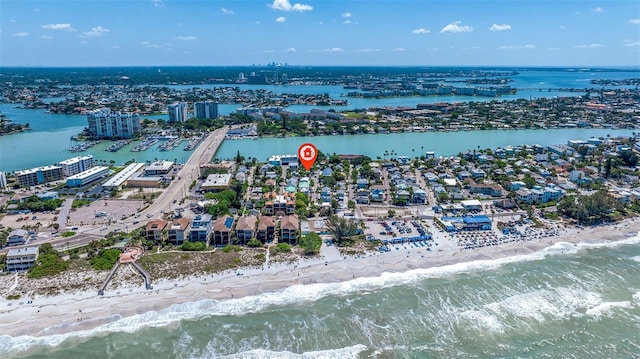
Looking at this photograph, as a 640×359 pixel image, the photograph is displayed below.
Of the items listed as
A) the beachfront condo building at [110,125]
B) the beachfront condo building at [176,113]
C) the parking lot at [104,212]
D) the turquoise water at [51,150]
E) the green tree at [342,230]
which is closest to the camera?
the green tree at [342,230]

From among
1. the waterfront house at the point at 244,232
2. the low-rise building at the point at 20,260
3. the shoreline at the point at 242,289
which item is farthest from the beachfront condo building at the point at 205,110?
the shoreline at the point at 242,289

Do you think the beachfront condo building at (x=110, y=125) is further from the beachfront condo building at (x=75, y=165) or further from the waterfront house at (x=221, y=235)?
the waterfront house at (x=221, y=235)

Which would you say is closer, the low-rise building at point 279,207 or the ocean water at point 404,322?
the ocean water at point 404,322

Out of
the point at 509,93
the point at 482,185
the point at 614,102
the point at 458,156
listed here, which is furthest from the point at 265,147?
the point at 509,93

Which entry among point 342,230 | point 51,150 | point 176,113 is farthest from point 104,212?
point 176,113

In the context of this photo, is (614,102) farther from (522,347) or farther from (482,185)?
(522,347)

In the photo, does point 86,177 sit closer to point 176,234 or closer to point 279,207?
point 176,234
